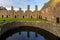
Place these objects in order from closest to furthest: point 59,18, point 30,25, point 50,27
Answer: point 50,27
point 30,25
point 59,18

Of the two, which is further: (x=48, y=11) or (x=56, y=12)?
(x=48, y=11)

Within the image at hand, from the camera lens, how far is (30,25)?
1805 inches

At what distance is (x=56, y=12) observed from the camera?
54.3 m

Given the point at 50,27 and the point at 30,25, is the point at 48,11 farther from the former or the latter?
the point at 50,27

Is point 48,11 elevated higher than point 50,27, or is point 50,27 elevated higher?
point 48,11

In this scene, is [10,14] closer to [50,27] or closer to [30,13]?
[30,13]

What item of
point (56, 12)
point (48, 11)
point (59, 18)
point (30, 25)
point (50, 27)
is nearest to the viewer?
point (50, 27)

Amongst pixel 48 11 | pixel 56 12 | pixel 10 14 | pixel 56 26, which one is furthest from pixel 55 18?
pixel 10 14

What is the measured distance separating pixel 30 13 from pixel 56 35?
130ft

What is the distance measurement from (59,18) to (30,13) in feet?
85.2

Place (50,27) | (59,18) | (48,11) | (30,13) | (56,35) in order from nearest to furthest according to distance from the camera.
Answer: (56,35) → (50,27) → (59,18) → (48,11) → (30,13)

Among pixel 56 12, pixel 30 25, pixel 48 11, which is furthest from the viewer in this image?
pixel 48 11

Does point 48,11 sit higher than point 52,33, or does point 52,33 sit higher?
point 48,11

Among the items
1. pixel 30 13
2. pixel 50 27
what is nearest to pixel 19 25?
pixel 50 27
